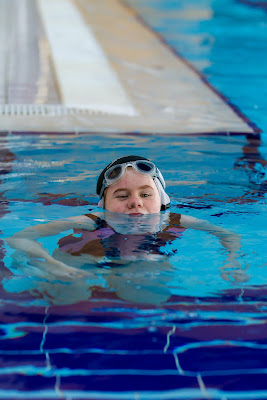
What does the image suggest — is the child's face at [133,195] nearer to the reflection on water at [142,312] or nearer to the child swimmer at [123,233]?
the child swimmer at [123,233]

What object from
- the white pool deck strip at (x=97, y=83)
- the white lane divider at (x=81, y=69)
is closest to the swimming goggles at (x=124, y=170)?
the white pool deck strip at (x=97, y=83)

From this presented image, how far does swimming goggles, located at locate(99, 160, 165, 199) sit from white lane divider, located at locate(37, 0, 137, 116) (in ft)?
11.0

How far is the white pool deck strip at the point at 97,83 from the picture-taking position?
20.6 ft

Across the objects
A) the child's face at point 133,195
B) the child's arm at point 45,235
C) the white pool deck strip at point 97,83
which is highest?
the child's face at point 133,195

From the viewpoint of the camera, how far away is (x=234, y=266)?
2809mm

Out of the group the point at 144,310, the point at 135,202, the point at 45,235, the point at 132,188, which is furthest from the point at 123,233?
the point at 144,310

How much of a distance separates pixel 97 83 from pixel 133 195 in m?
5.11

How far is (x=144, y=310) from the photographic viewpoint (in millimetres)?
2322

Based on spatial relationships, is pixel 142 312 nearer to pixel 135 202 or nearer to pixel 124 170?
pixel 135 202

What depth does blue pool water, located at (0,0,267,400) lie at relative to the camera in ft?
6.27

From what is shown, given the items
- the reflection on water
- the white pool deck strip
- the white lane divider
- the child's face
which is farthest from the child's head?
the white lane divider

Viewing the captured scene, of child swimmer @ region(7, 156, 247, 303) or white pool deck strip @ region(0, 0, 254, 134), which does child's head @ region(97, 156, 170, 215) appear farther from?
white pool deck strip @ region(0, 0, 254, 134)

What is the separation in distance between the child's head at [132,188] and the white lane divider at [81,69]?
11.0 ft

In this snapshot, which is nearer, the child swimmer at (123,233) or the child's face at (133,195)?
the child swimmer at (123,233)
